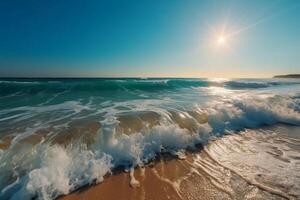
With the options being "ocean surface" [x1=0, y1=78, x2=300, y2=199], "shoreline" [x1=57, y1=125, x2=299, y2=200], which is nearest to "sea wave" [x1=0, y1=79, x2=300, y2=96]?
"ocean surface" [x1=0, y1=78, x2=300, y2=199]

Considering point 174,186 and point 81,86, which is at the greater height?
point 174,186

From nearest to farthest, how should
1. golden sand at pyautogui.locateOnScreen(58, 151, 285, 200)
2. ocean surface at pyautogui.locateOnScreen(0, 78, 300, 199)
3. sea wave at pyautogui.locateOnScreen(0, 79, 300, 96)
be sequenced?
1. golden sand at pyautogui.locateOnScreen(58, 151, 285, 200)
2. ocean surface at pyautogui.locateOnScreen(0, 78, 300, 199)
3. sea wave at pyautogui.locateOnScreen(0, 79, 300, 96)

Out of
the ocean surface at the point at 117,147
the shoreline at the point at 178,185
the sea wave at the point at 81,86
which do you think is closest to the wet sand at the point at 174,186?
the shoreline at the point at 178,185

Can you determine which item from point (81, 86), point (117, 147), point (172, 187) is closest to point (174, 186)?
point (172, 187)

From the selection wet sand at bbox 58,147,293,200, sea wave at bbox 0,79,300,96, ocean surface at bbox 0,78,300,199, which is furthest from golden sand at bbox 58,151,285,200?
sea wave at bbox 0,79,300,96

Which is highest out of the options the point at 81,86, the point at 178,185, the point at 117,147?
the point at 117,147

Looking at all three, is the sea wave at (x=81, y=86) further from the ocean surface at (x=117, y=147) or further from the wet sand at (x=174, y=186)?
the wet sand at (x=174, y=186)

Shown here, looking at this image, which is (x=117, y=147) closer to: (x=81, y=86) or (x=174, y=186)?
(x=174, y=186)

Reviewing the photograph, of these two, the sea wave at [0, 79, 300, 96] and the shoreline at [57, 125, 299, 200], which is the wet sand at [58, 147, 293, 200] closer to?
the shoreline at [57, 125, 299, 200]

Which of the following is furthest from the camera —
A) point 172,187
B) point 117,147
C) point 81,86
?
point 81,86

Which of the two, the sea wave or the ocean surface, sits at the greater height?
the ocean surface

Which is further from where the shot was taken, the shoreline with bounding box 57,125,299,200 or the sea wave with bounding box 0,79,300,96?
the sea wave with bounding box 0,79,300,96

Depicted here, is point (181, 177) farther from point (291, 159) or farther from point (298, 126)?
point (298, 126)

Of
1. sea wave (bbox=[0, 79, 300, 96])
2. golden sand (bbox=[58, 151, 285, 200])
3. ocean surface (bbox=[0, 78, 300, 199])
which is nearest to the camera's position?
golden sand (bbox=[58, 151, 285, 200])
